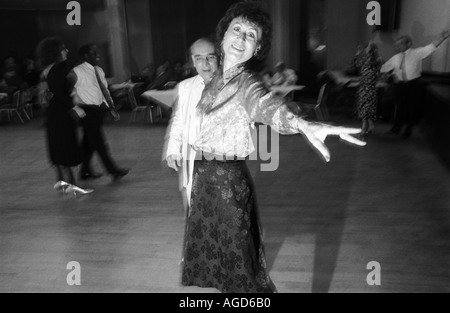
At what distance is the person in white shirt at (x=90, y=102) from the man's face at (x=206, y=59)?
2037 millimetres

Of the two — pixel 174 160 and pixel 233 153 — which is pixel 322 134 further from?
pixel 174 160

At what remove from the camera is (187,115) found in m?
1.96

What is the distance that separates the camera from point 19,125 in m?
8.02

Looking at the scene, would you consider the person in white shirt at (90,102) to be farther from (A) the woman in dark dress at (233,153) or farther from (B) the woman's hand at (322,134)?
(B) the woman's hand at (322,134)

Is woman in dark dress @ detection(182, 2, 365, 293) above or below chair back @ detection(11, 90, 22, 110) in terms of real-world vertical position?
above

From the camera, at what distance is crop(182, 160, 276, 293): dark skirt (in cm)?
176

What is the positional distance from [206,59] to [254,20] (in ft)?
1.54

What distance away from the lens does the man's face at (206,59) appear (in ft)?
6.68

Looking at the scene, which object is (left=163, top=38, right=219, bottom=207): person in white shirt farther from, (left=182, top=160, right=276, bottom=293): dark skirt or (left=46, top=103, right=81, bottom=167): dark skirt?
(left=46, top=103, right=81, bottom=167): dark skirt

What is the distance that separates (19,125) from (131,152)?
3436mm

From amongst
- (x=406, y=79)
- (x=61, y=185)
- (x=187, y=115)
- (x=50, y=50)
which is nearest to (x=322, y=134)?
(x=187, y=115)

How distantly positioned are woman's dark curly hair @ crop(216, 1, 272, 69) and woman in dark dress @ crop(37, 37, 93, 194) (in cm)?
234

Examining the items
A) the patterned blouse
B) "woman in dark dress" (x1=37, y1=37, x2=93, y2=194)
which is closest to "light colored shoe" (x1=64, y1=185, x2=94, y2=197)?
"woman in dark dress" (x1=37, y1=37, x2=93, y2=194)

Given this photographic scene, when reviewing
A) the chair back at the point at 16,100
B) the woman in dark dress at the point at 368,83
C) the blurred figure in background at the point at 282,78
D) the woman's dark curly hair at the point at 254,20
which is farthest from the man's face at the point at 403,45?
the chair back at the point at 16,100
